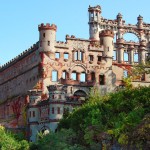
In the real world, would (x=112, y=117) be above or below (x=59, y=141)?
above

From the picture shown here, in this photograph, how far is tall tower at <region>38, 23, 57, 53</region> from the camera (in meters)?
80.9

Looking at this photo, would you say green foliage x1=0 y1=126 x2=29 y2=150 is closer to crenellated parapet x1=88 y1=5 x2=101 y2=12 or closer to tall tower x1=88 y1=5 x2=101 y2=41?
tall tower x1=88 y1=5 x2=101 y2=41

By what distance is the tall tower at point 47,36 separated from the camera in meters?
80.9

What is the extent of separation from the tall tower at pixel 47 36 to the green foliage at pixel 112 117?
23061 mm

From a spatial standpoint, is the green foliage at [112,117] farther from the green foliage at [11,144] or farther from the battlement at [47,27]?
the battlement at [47,27]

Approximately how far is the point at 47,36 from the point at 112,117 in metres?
31.2

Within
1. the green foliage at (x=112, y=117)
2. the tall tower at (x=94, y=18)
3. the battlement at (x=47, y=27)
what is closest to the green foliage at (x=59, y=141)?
the green foliage at (x=112, y=117)

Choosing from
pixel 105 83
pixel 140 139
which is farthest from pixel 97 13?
pixel 140 139

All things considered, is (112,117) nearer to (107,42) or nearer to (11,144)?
(11,144)

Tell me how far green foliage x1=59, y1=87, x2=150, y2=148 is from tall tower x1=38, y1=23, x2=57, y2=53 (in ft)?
75.7

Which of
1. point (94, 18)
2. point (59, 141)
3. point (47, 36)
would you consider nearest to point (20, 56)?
point (47, 36)

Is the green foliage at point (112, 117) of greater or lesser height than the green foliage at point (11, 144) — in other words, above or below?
above

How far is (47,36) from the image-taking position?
8131 cm

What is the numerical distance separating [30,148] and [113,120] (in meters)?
12.4
